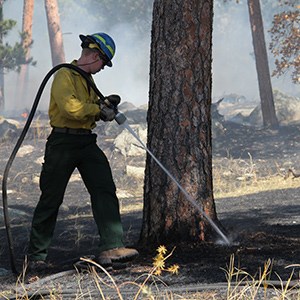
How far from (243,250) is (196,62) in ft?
5.27

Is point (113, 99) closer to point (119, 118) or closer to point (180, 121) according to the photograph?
point (119, 118)

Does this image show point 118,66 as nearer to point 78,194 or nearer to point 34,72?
point 34,72

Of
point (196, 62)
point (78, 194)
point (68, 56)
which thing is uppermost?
point (68, 56)

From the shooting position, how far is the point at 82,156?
628 cm

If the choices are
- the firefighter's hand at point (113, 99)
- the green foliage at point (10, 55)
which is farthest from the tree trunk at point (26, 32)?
the firefighter's hand at point (113, 99)

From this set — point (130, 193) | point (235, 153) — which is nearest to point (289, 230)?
point (130, 193)

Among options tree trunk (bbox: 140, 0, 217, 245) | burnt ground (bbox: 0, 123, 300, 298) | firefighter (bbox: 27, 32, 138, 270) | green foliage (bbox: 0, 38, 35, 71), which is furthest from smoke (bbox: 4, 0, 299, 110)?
firefighter (bbox: 27, 32, 138, 270)

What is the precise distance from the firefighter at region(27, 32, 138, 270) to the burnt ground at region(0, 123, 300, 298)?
27 centimetres

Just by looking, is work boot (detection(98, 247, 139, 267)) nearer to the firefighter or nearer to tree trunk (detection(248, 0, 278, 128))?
the firefighter

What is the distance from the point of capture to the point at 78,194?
15.3 m

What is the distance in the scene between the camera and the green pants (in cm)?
621

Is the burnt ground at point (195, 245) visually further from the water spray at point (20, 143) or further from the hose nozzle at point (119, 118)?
A: the hose nozzle at point (119, 118)

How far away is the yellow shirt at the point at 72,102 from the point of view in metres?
5.96

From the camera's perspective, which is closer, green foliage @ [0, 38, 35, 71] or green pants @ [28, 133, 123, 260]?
green pants @ [28, 133, 123, 260]
